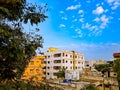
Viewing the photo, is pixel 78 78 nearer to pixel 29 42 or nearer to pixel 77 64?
pixel 77 64

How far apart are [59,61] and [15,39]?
4989 cm

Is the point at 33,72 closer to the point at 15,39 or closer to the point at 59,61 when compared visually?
the point at 59,61

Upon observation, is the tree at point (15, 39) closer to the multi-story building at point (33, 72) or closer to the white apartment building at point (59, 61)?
the multi-story building at point (33, 72)

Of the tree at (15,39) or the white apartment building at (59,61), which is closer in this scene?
the tree at (15,39)

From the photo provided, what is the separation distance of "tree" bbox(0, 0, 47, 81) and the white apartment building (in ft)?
155

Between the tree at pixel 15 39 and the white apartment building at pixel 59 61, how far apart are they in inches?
1862

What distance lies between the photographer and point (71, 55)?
58969 millimetres

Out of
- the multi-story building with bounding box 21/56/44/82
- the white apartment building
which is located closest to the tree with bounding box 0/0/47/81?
the multi-story building with bounding box 21/56/44/82

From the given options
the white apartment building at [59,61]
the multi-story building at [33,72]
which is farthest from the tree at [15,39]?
the white apartment building at [59,61]

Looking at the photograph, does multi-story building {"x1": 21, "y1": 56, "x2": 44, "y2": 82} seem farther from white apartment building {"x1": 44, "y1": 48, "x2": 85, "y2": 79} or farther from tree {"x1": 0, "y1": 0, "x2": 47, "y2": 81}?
white apartment building {"x1": 44, "y1": 48, "x2": 85, "y2": 79}

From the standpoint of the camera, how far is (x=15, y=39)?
8227mm

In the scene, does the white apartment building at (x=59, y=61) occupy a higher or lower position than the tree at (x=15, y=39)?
higher

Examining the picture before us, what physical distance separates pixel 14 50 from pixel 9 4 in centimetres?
136

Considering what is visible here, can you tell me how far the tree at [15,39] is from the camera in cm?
798
